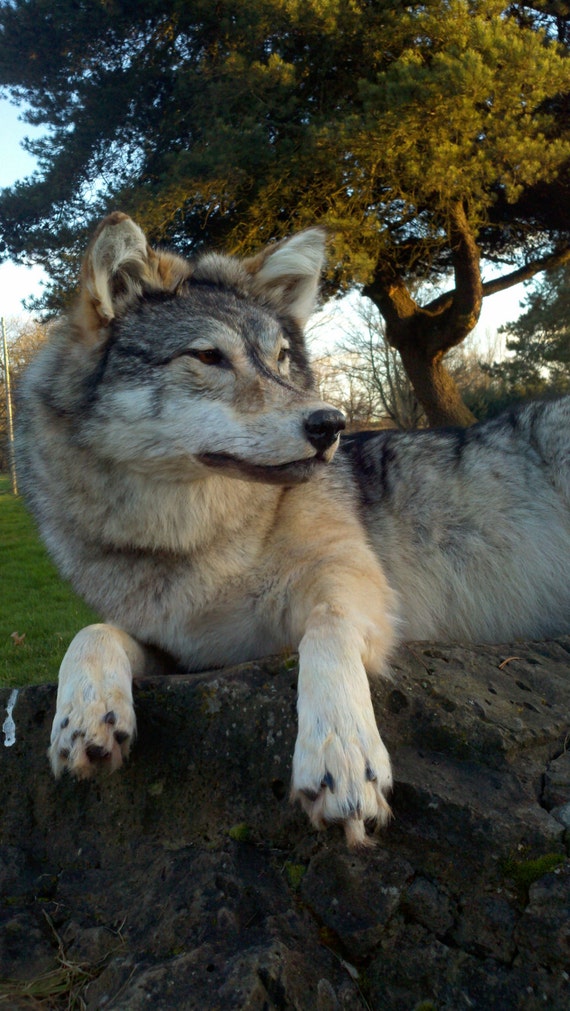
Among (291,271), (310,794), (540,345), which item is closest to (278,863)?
(310,794)

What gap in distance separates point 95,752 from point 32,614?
10.2m

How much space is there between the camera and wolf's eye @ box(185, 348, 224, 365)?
3.34 meters

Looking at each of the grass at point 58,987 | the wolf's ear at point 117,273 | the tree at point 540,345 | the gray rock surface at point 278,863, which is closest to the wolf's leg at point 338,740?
the gray rock surface at point 278,863

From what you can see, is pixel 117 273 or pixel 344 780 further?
pixel 117 273

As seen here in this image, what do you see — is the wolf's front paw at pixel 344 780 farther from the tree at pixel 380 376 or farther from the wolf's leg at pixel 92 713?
the tree at pixel 380 376

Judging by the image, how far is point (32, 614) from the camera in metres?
12.0

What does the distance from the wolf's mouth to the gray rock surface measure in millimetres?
741

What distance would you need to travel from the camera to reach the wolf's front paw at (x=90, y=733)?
2393mm

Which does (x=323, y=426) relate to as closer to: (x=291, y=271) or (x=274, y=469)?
(x=274, y=469)

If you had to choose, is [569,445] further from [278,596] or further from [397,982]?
[397,982]

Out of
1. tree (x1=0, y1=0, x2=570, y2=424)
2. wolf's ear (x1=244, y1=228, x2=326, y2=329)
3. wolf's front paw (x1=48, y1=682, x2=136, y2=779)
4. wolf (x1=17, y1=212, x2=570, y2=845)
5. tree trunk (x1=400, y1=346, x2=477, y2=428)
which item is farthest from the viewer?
tree trunk (x1=400, y1=346, x2=477, y2=428)

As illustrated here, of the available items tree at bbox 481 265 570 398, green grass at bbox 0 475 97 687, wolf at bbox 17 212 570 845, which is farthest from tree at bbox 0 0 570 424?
wolf at bbox 17 212 570 845

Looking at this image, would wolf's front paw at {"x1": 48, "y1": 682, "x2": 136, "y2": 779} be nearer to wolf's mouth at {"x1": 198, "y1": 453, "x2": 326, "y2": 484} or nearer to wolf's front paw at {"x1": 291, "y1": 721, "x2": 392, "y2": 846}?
wolf's front paw at {"x1": 291, "y1": 721, "x2": 392, "y2": 846}

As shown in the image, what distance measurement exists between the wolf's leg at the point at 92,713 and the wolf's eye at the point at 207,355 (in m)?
1.34
